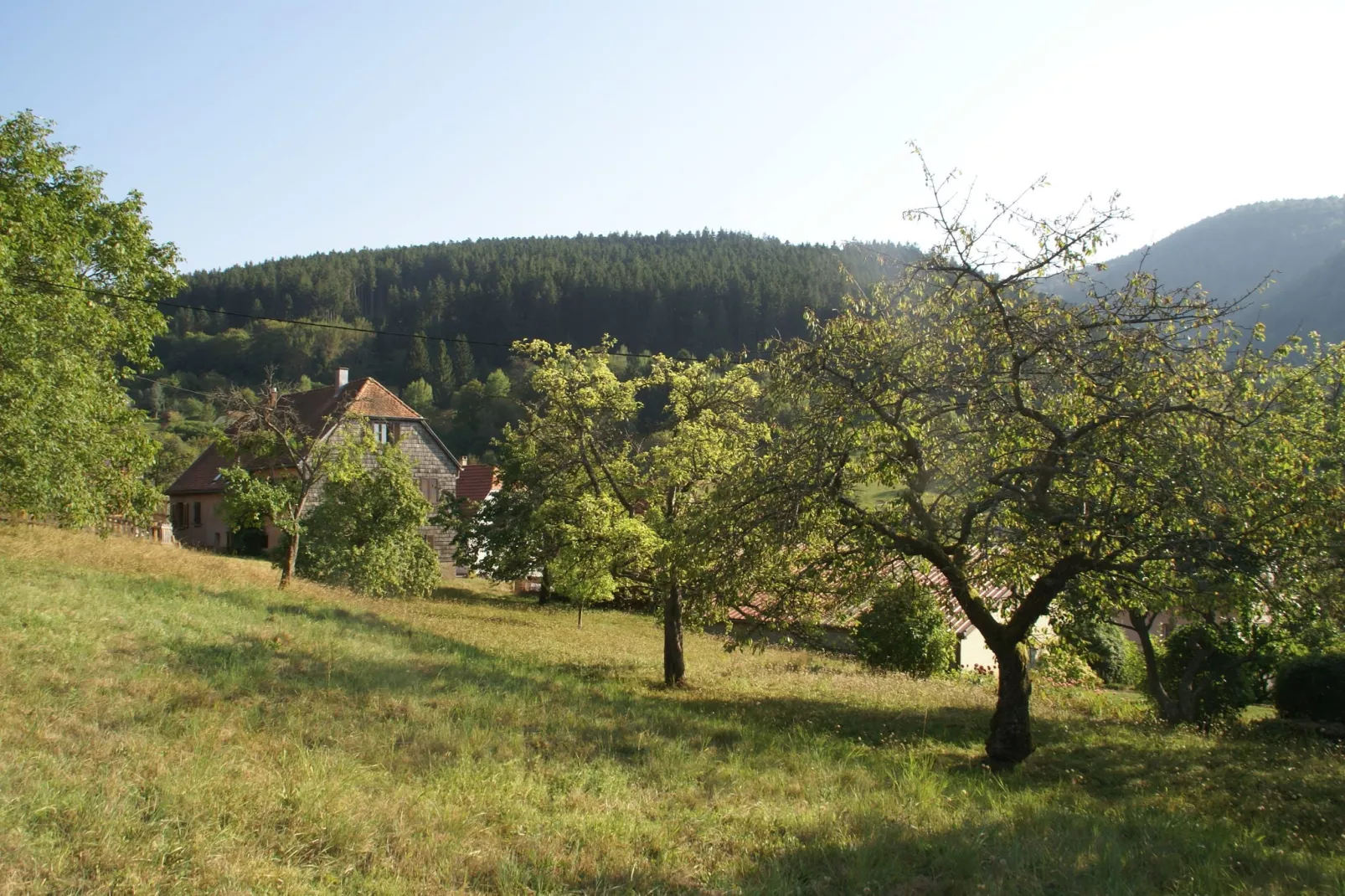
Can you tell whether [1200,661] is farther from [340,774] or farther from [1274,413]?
[340,774]

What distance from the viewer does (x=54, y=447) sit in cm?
1669

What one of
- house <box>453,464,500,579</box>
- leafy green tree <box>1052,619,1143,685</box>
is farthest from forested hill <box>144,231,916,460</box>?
leafy green tree <box>1052,619,1143,685</box>

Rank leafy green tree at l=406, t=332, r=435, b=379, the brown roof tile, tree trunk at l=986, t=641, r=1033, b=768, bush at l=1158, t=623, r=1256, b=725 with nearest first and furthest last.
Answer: tree trunk at l=986, t=641, r=1033, b=768
bush at l=1158, t=623, r=1256, b=725
the brown roof tile
leafy green tree at l=406, t=332, r=435, b=379

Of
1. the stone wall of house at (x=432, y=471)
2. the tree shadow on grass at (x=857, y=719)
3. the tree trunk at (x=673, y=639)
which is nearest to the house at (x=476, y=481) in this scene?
the stone wall of house at (x=432, y=471)

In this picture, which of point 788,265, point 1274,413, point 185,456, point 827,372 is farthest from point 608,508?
point 788,265

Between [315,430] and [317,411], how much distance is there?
294cm

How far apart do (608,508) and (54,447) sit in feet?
36.6

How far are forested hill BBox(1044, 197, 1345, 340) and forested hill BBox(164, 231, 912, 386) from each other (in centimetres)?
2131

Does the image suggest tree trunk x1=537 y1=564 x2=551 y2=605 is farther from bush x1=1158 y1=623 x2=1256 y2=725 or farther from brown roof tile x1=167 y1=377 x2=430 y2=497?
bush x1=1158 y1=623 x2=1256 y2=725

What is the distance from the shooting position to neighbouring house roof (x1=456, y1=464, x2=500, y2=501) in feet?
165

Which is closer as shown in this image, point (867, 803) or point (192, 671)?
point (867, 803)

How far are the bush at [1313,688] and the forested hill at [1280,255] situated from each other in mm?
12770

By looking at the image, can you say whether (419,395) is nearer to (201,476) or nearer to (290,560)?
(201,476)

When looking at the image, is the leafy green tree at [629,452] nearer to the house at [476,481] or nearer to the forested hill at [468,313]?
the house at [476,481]
